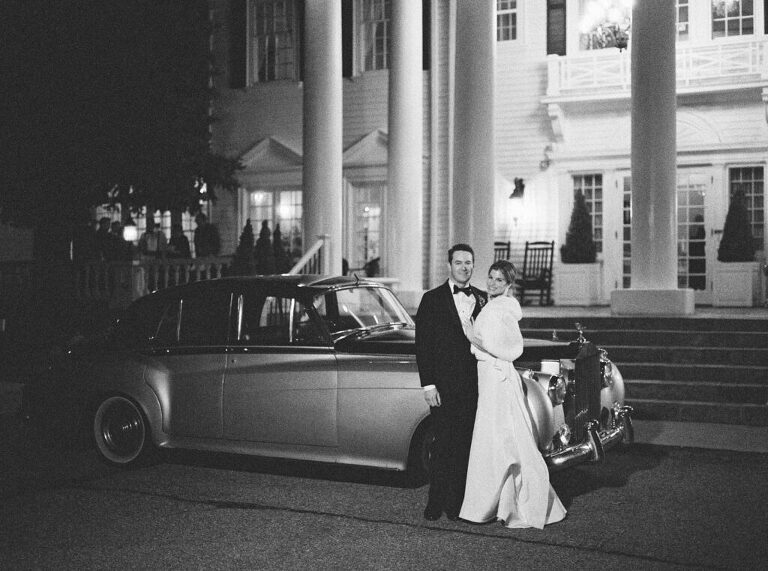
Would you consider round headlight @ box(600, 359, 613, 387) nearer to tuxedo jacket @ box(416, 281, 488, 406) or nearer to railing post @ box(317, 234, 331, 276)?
tuxedo jacket @ box(416, 281, 488, 406)

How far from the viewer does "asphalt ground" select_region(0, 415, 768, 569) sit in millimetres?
4789

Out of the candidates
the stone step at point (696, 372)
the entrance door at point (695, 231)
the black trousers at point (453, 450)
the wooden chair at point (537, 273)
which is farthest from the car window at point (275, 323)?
the entrance door at point (695, 231)

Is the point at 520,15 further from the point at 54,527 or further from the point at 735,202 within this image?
the point at 54,527

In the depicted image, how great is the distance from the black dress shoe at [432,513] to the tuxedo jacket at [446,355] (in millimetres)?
668

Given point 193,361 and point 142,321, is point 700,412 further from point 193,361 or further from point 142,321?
point 142,321

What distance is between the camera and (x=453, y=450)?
→ 5480 mm

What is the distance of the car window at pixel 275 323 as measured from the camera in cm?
685

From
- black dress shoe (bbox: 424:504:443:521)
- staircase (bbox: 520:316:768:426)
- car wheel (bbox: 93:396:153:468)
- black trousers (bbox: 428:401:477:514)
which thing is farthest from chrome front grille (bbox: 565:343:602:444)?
car wheel (bbox: 93:396:153:468)

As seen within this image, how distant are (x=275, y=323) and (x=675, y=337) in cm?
583

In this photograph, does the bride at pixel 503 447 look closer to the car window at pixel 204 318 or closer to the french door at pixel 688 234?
the car window at pixel 204 318

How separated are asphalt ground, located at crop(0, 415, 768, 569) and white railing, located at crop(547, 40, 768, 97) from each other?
9.84 m

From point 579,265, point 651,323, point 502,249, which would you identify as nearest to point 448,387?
point 651,323

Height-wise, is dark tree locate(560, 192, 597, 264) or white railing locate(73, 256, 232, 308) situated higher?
dark tree locate(560, 192, 597, 264)

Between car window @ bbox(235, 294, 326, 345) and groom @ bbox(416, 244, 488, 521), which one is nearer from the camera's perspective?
groom @ bbox(416, 244, 488, 521)
